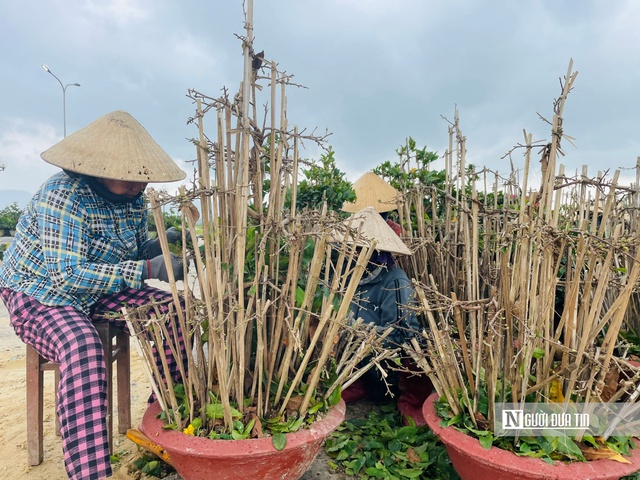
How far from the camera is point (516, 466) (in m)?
1.35

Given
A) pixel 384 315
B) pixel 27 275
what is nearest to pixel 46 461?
pixel 27 275

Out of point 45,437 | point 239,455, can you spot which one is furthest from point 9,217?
point 239,455

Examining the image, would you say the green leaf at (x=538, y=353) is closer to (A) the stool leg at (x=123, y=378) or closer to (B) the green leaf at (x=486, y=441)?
(B) the green leaf at (x=486, y=441)

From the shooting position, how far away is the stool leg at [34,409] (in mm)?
2111

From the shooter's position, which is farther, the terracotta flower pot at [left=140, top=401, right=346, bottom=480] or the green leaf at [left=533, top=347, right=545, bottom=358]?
the green leaf at [left=533, top=347, right=545, bottom=358]

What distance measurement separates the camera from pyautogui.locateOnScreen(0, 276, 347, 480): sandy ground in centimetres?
206

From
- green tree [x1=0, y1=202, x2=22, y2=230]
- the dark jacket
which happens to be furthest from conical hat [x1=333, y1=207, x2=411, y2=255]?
green tree [x1=0, y1=202, x2=22, y2=230]

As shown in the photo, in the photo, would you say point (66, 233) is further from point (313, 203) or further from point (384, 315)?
point (313, 203)

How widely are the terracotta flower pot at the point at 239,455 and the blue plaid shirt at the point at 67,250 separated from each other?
76cm

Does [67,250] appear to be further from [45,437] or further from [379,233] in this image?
[379,233]

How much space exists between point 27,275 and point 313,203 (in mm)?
1999

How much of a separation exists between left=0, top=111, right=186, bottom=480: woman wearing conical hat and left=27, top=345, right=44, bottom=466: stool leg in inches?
6.4

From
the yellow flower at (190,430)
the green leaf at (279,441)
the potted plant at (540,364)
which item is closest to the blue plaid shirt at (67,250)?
the yellow flower at (190,430)
